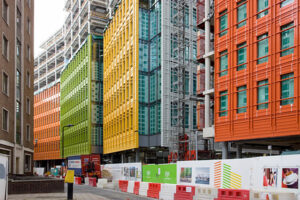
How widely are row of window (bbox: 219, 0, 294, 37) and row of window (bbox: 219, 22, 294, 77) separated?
158 centimetres

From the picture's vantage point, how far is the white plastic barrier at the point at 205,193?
18.3m

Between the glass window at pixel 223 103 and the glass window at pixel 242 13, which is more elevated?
the glass window at pixel 242 13

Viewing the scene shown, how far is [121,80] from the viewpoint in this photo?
5969cm

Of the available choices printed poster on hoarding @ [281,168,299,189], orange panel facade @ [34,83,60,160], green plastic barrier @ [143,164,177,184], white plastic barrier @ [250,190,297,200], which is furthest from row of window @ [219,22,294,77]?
orange panel facade @ [34,83,60,160]

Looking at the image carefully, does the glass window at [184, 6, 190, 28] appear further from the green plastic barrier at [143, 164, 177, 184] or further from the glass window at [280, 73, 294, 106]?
the glass window at [280, 73, 294, 106]

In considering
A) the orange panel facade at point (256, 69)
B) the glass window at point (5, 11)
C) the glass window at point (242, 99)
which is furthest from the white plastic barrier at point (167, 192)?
the glass window at point (5, 11)

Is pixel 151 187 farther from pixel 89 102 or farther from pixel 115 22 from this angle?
pixel 89 102

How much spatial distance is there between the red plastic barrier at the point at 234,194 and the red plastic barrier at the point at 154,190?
7.65 meters

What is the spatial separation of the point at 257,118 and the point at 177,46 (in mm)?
23112

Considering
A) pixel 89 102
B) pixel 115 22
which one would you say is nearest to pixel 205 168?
pixel 115 22

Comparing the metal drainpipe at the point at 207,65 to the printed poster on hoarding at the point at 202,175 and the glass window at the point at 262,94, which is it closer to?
the glass window at the point at 262,94

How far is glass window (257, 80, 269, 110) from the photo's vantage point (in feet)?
102

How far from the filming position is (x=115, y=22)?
211 ft

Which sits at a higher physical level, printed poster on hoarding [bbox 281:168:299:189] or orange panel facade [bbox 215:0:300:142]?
orange panel facade [bbox 215:0:300:142]
